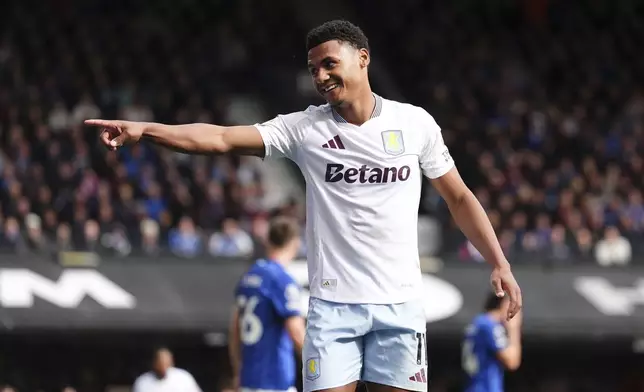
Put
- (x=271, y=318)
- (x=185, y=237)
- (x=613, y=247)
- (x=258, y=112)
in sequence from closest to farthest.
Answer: (x=271, y=318), (x=185, y=237), (x=613, y=247), (x=258, y=112)

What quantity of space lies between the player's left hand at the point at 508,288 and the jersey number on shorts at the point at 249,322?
11.2ft

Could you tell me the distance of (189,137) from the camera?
5859mm

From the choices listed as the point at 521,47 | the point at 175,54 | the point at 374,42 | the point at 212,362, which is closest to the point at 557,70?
the point at 521,47

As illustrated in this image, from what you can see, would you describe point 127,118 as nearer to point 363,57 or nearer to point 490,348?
point 490,348

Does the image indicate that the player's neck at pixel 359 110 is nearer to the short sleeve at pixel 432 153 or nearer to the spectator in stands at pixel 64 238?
the short sleeve at pixel 432 153

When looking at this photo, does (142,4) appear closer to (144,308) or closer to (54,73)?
(54,73)

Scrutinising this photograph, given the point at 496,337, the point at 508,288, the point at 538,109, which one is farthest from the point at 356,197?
the point at 538,109

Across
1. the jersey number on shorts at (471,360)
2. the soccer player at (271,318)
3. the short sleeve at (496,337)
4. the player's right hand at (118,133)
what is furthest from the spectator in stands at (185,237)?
the player's right hand at (118,133)

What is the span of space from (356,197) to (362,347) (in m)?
0.65

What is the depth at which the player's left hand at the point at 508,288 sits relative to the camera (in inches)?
241

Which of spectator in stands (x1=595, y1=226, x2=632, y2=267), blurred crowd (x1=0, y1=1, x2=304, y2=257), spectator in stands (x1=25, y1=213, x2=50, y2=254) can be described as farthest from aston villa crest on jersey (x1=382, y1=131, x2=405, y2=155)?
spectator in stands (x1=595, y1=226, x2=632, y2=267)

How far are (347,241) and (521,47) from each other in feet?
68.3

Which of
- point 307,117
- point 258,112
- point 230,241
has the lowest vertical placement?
point 307,117

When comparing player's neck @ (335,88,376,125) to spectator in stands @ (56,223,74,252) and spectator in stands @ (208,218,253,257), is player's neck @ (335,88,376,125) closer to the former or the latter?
spectator in stands @ (56,223,74,252)
